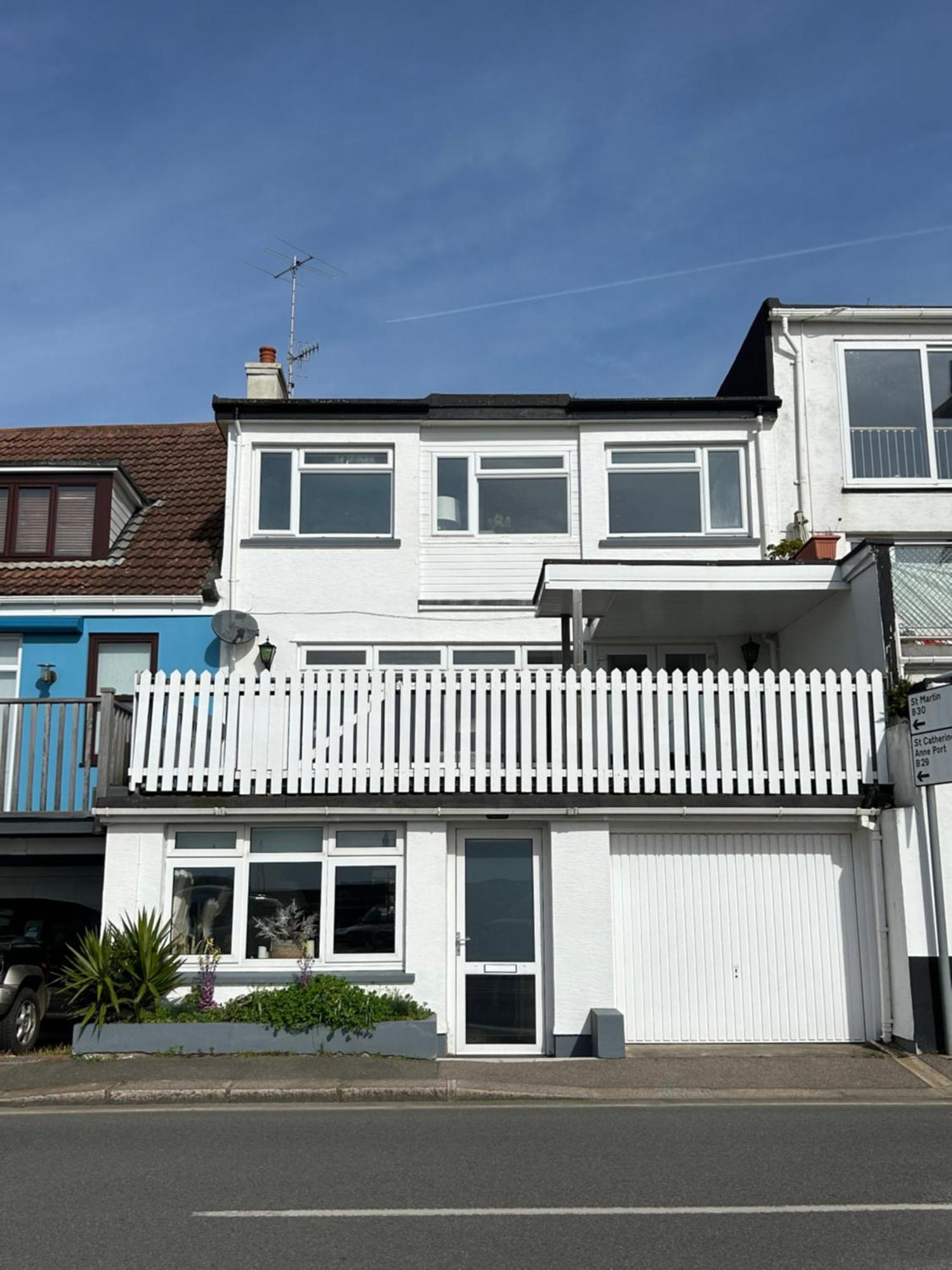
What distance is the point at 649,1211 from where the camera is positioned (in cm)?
639

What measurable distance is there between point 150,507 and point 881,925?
1217 cm

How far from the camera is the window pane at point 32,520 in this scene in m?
17.1

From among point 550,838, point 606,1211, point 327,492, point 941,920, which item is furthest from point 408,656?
point 606,1211

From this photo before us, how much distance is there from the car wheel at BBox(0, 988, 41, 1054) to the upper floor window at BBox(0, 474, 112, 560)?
6.73 metres

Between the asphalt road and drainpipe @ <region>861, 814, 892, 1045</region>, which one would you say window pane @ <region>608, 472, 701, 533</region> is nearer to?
drainpipe @ <region>861, 814, 892, 1045</region>

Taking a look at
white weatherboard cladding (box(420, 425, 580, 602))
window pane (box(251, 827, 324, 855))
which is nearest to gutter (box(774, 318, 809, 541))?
white weatherboard cladding (box(420, 425, 580, 602))

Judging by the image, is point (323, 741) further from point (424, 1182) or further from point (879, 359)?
point (879, 359)

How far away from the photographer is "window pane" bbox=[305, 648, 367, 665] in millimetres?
16250

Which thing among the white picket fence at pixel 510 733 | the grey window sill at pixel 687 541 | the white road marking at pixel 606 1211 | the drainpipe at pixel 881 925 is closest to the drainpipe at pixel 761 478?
the grey window sill at pixel 687 541

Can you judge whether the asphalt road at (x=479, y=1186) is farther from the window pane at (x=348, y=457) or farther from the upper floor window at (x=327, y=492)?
the window pane at (x=348, y=457)

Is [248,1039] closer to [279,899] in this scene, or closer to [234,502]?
[279,899]

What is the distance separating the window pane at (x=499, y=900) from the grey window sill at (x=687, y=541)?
18.1ft

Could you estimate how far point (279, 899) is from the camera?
1220 centimetres

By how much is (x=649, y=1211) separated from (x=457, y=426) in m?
12.2
